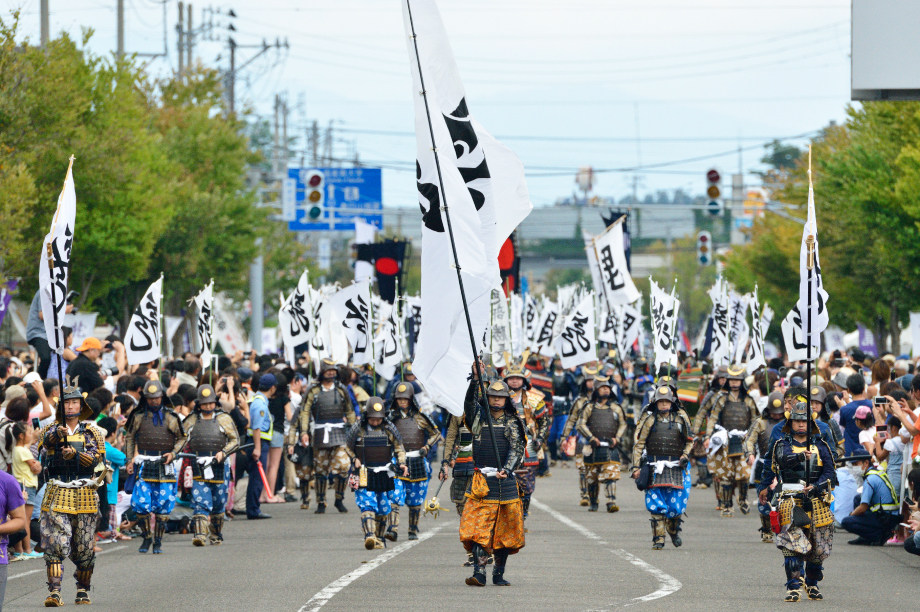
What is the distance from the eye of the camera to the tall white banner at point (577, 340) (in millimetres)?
27125

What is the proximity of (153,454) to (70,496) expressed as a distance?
3.62 meters

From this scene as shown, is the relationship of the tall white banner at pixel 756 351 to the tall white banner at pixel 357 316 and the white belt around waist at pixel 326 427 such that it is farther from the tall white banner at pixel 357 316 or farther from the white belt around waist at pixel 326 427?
the white belt around waist at pixel 326 427

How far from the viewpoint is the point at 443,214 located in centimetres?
1138

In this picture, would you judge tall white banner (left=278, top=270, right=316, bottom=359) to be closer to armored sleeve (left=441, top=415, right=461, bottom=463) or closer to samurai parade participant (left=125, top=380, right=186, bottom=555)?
samurai parade participant (left=125, top=380, right=186, bottom=555)

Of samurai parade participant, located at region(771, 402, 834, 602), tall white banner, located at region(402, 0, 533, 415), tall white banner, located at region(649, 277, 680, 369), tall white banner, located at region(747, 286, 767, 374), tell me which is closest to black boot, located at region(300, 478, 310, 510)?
tall white banner, located at region(649, 277, 680, 369)

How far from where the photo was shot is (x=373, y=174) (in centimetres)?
4606

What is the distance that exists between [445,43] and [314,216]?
21.6m

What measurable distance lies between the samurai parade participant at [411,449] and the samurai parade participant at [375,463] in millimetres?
379

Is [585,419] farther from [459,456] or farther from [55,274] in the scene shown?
[55,274]

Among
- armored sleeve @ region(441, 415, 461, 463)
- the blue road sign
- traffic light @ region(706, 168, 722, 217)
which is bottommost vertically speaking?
armored sleeve @ region(441, 415, 461, 463)

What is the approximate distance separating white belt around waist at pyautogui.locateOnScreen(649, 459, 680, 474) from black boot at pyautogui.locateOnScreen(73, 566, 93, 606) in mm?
6756

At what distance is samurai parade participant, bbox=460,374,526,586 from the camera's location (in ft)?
40.2

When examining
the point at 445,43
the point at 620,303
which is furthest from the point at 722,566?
the point at 620,303

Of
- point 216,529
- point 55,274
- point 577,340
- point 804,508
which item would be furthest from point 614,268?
point 55,274
